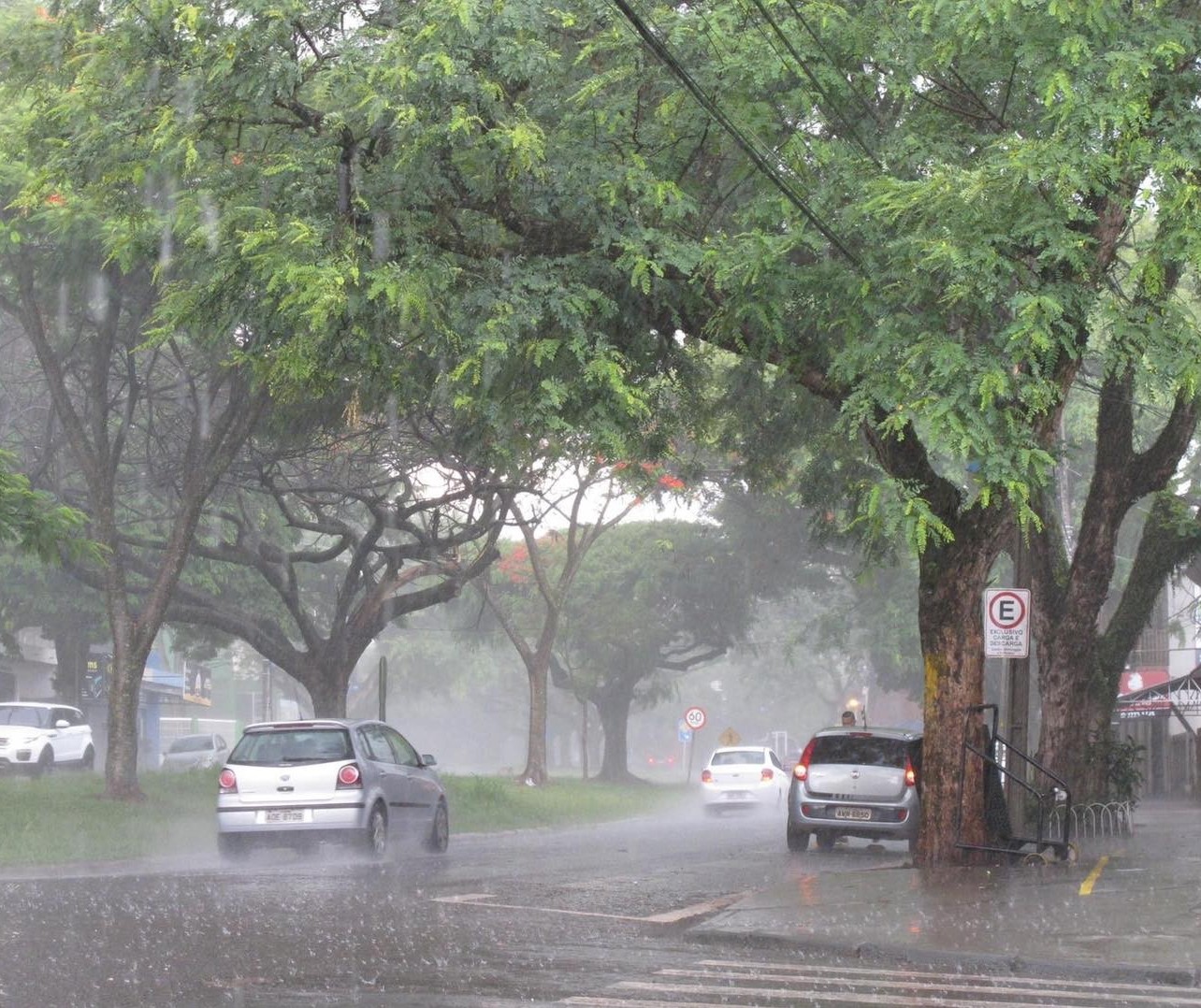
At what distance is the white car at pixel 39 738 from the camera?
3297 cm

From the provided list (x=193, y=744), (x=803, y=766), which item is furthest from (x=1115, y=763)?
(x=193, y=744)

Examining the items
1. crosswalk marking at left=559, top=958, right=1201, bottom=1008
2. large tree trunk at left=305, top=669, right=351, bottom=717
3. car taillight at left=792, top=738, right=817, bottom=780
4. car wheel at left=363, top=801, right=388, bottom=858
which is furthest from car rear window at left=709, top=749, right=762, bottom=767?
crosswalk marking at left=559, top=958, right=1201, bottom=1008

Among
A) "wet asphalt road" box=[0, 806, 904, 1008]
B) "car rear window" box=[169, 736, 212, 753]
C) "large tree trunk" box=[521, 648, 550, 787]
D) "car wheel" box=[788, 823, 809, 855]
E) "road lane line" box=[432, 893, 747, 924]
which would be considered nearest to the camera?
"wet asphalt road" box=[0, 806, 904, 1008]

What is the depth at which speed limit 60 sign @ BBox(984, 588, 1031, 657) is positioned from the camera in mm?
17156

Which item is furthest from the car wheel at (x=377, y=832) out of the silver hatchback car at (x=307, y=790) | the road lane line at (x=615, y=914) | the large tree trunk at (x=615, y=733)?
the large tree trunk at (x=615, y=733)

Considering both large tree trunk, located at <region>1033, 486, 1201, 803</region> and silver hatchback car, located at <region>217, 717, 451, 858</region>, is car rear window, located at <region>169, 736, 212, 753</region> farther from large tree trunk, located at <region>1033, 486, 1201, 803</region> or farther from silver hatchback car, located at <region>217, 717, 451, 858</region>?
silver hatchback car, located at <region>217, 717, 451, 858</region>

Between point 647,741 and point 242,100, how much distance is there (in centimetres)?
10742

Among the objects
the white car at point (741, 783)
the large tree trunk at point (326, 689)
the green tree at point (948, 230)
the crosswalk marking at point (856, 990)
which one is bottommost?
the white car at point (741, 783)

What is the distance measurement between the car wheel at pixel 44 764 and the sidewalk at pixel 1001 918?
22.0 m

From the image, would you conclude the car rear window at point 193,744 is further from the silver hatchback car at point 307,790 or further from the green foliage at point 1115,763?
the silver hatchback car at point 307,790

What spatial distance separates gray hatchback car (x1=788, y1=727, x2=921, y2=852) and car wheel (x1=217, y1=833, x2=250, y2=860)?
6593 millimetres

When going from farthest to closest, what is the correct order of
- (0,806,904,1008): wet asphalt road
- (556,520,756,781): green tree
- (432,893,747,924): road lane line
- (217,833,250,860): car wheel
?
(556,520,756,781): green tree < (217,833,250,860): car wheel < (432,893,747,924): road lane line < (0,806,904,1008): wet asphalt road

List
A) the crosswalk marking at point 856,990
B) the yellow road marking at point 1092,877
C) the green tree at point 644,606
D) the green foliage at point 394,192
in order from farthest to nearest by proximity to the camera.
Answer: the green tree at point 644,606 < the yellow road marking at point 1092,877 < the green foliage at point 394,192 < the crosswalk marking at point 856,990

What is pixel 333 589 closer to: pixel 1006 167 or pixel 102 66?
pixel 102 66
